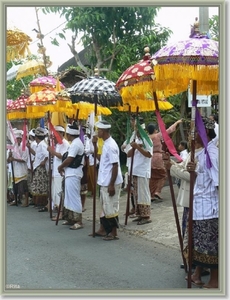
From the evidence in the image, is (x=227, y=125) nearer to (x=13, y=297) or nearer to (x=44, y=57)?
(x=13, y=297)

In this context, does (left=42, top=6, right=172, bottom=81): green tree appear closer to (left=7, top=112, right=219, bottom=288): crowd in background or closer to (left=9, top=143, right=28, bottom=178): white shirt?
(left=7, top=112, right=219, bottom=288): crowd in background

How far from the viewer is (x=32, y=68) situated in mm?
11477

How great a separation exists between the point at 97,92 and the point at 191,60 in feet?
9.19

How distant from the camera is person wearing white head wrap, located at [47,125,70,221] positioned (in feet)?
29.9

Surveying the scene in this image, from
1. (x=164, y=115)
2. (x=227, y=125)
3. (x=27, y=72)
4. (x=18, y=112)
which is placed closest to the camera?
(x=227, y=125)

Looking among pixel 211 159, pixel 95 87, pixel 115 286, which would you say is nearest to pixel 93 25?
pixel 95 87

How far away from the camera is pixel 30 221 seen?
30.0ft

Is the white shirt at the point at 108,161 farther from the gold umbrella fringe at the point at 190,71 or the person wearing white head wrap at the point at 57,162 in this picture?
the gold umbrella fringe at the point at 190,71

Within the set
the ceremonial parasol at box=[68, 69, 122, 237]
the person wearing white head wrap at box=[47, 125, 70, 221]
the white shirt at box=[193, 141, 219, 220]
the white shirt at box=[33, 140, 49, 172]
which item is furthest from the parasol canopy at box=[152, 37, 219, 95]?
the white shirt at box=[33, 140, 49, 172]

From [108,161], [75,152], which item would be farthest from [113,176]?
[75,152]

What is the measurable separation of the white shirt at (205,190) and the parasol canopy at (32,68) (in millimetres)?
6971

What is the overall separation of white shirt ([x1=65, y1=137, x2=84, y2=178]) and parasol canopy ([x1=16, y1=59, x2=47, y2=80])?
12.2 ft

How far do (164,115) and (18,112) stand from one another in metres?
4.53

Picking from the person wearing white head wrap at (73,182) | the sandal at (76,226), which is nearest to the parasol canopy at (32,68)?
the person wearing white head wrap at (73,182)
